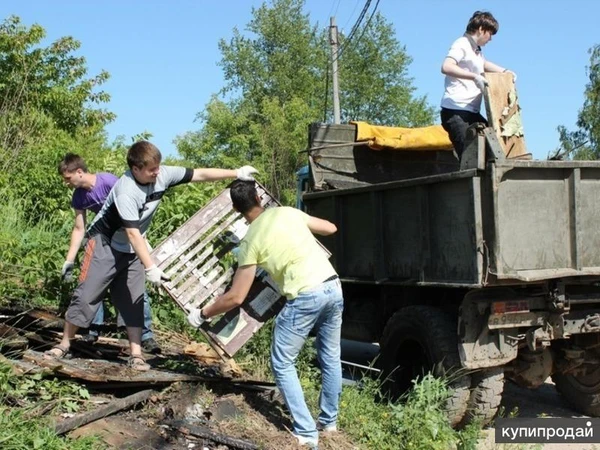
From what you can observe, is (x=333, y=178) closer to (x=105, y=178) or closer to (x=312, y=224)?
(x=105, y=178)

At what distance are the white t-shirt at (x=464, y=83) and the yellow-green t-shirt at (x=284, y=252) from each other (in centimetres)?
242

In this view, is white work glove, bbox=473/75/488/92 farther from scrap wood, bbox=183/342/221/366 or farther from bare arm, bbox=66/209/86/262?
bare arm, bbox=66/209/86/262

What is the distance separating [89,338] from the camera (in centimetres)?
614

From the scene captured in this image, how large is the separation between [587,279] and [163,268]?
3234mm

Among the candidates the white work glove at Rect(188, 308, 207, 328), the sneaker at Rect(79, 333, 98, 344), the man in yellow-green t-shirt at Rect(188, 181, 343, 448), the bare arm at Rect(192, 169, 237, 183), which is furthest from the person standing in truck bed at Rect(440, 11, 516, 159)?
the sneaker at Rect(79, 333, 98, 344)

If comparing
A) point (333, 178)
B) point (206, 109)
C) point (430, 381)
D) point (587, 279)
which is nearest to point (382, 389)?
point (430, 381)

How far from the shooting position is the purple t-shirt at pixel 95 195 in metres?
6.36

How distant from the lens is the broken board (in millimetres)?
5215

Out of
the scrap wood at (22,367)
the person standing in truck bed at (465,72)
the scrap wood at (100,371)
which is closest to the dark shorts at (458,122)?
the person standing in truck bed at (465,72)

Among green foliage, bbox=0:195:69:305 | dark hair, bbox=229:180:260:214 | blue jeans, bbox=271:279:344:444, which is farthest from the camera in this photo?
green foliage, bbox=0:195:69:305

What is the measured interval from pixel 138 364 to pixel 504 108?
367 cm

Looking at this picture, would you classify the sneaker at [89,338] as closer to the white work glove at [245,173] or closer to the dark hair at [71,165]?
the dark hair at [71,165]

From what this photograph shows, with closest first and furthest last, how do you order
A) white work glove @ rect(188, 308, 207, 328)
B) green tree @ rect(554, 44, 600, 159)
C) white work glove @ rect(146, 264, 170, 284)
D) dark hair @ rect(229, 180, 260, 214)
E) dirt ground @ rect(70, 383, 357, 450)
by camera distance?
dirt ground @ rect(70, 383, 357, 450) < dark hair @ rect(229, 180, 260, 214) < white work glove @ rect(188, 308, 207, 328) < white work glove @ rect(146, 264, 170, 284) < green tree @ rect(554, 44, 600, 159)

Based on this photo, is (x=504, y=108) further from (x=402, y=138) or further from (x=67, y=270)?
(x=67, y=270)
